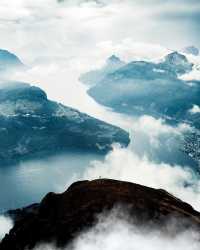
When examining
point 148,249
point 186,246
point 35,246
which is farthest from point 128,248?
point 35,246

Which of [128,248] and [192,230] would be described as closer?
[128,248]

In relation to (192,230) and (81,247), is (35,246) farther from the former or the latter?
(192,230)

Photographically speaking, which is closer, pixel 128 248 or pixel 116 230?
pixel 128 248

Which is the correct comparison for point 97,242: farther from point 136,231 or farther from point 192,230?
point 192,230

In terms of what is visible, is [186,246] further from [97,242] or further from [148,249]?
[97,242]

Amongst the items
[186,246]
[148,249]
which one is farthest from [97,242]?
[186,246]

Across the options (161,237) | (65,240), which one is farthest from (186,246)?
(65,240)

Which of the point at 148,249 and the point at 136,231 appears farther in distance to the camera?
the point at 136,231
